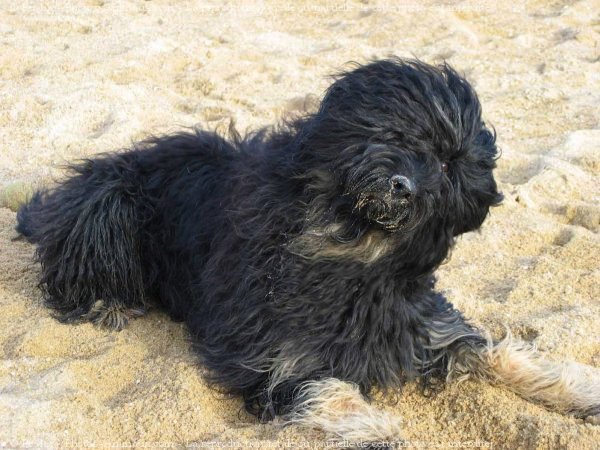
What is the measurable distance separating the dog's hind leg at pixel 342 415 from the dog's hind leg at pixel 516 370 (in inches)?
17.1

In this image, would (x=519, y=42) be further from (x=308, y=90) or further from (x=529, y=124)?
(x=308, y=90)

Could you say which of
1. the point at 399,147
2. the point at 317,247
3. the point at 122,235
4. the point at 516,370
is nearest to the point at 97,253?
the point at 122,235

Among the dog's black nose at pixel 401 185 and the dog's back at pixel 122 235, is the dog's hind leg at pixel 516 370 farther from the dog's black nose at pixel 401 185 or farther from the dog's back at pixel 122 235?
the dog's back at pixel 122 235

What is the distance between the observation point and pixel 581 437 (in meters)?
3.01

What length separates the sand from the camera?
327 cm

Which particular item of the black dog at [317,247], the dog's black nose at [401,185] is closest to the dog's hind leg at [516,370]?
the black dog at [317,247]

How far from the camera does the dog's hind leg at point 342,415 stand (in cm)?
315

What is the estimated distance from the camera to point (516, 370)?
350 cm

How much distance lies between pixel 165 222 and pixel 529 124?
3.39 metres

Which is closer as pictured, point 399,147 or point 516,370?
point 399,147

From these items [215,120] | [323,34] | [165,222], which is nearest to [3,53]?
[215,120]

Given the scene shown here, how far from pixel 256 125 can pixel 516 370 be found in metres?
3.34

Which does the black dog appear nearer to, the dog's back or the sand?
the dog's back

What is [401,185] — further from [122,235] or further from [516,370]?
[122,235]
